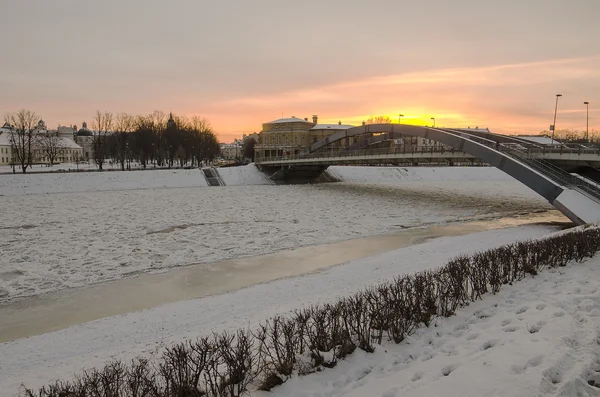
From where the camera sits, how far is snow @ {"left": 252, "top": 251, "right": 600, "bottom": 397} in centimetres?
474

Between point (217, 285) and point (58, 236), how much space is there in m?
12.0

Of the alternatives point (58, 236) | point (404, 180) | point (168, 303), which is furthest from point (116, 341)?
point (404, 180)

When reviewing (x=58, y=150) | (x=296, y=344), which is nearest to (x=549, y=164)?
(x=296, y=344)

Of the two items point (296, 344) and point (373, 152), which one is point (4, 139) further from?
point (296, 344)

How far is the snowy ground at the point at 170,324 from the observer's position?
7.53 m

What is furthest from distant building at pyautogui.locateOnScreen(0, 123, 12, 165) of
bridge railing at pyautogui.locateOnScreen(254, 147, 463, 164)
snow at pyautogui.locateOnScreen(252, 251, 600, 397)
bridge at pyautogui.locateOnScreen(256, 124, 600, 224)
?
snow at pyautogui.locateOnScreen(252, 251, 600, 397)

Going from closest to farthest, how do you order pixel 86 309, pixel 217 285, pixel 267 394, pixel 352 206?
pixel 267 394 < pixel 86 309 < pixel 217 285 < pixel 352 206

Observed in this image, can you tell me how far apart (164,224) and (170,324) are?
601 inches

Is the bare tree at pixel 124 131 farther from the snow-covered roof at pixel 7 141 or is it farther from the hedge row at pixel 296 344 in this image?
the hedge row at pixel 296 344

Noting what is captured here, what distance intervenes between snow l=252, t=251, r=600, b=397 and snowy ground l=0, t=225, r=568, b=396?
136 mm

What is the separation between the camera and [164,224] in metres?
23.7

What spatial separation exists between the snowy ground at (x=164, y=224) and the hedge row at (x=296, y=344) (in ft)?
28.6

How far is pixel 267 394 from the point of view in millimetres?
5074

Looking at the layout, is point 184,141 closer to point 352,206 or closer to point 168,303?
point 352,206
